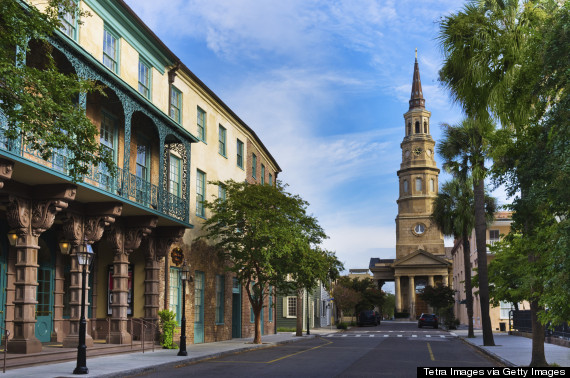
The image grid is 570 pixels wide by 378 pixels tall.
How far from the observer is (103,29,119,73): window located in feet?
71.3

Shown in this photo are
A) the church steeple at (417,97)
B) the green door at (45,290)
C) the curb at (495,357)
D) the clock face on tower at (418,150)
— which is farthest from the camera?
the church steeple at (417,97)

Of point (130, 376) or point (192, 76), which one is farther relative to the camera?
point (192, 76)

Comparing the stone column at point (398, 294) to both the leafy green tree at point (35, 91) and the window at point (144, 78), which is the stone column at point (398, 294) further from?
the leafy green tree at point (35, 91)

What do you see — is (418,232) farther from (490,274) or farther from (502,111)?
(502,111)

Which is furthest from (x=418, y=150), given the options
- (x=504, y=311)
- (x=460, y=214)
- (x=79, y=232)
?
(x=79, y=232)

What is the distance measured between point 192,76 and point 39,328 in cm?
1333

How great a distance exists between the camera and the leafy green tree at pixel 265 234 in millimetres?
28438

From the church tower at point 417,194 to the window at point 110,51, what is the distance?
95.6 metres

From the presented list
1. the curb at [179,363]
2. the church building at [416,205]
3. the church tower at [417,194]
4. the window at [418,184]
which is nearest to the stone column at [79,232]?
the curb at [179,363]

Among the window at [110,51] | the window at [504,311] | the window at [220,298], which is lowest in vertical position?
the window at [504,311]

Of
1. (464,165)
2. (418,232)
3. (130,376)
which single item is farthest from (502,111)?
(418,232)

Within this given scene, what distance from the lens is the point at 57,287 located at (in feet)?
69.5

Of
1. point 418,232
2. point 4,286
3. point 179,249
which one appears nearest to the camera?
point 4,286

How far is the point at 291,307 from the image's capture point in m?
56.0
